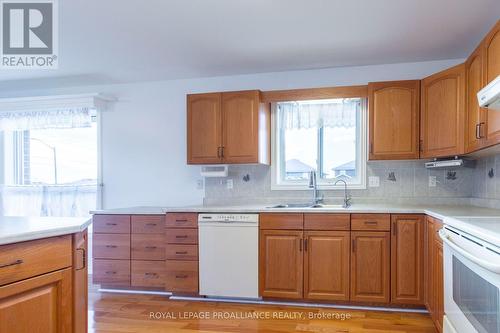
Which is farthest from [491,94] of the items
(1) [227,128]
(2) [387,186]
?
(1) [227,128]

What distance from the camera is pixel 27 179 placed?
4.41 meters

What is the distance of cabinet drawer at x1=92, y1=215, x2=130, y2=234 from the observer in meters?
3.40

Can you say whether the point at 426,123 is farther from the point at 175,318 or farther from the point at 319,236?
the point at 175,318

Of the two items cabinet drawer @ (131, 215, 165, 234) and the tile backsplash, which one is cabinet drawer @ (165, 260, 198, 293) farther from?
the tile backsplash

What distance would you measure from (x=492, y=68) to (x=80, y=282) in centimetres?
266

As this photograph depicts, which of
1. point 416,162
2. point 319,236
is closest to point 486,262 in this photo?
point 319,236

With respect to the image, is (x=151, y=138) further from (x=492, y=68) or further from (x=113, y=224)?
(x=492, y=68)

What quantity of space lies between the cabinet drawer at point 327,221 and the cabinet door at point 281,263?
4.9 inches

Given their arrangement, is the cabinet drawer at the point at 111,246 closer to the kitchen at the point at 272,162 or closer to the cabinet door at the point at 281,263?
the kitchen at the point at 272,162

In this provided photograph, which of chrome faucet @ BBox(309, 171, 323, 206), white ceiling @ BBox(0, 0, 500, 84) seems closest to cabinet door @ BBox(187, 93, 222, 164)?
white ceiling @ BBox(0, 0, 500, 84)

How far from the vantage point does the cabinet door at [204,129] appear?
3.46m

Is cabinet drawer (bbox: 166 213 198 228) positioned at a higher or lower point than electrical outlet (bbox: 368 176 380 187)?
lower

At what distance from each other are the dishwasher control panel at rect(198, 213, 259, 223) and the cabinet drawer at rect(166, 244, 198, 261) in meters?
0.28

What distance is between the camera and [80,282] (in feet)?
5.37
